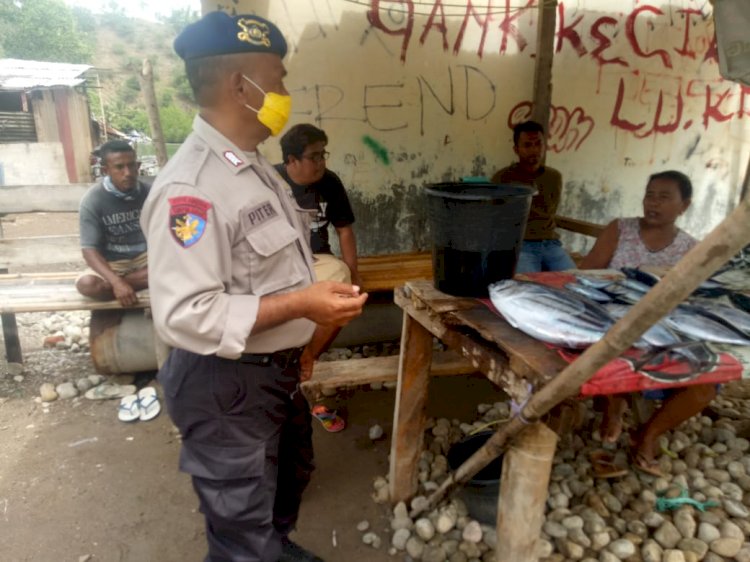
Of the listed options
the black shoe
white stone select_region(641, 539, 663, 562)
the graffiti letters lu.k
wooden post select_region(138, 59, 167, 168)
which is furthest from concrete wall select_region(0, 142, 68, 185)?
Answer: white stone select_region(641, 539, 663, 562)

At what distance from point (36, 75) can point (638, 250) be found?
66.4 ft

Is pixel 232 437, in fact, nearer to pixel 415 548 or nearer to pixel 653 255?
pixel 415 548

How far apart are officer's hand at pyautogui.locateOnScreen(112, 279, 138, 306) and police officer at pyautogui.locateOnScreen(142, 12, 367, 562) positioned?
7.58 feet

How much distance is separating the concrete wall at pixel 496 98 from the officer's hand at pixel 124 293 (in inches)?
60.9

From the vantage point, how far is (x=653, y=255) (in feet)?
10.7

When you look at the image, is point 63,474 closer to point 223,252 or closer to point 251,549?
point 251,549

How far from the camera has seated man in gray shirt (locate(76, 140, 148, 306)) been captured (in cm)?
389

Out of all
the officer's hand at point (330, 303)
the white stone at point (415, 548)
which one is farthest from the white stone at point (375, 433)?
the officer's hand at point (330, 303)

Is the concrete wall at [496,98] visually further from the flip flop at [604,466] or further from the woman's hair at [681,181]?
the flip flop at [604,466]

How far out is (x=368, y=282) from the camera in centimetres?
418

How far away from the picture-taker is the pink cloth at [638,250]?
3.25m

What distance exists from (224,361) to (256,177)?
24.3 inches

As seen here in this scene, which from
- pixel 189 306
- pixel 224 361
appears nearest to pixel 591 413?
pixel 224 361

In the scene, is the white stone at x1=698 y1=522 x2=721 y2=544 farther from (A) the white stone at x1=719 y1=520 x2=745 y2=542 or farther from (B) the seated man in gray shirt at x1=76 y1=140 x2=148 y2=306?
(B) the seated man in gray shirt at x1=76 y1=140 x2=148 y2=306
